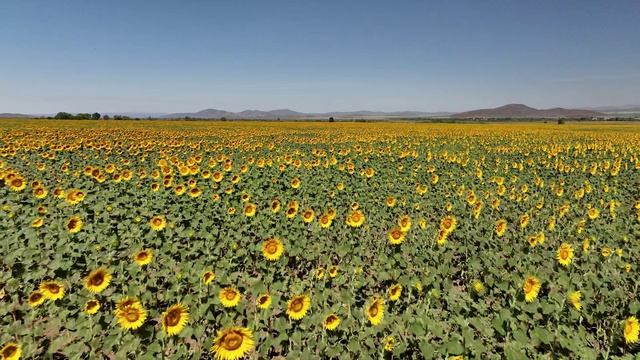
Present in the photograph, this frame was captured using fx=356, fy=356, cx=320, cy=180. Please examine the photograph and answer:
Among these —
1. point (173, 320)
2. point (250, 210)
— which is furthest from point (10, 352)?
point (250, 210)

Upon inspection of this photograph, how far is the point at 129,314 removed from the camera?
3.42 metres

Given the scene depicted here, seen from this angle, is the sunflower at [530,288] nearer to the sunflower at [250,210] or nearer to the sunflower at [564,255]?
the sunflower at [564,255]

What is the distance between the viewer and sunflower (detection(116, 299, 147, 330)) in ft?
11.1

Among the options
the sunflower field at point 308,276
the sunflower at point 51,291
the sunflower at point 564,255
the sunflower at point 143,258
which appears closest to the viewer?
the sunflower field at point 308,276

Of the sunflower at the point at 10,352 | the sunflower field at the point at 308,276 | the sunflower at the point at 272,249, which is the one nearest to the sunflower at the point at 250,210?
the sunflower field at the point at 308,276

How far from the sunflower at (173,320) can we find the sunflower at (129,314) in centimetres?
29

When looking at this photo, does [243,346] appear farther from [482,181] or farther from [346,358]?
[482,181]

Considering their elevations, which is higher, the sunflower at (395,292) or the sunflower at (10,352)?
the sunflower at (10,352)

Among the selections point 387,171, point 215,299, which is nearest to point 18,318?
point 215,299

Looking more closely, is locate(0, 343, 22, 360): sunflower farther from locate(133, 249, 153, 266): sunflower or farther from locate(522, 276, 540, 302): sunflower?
locate(522, 276, 540, 302): sunflower

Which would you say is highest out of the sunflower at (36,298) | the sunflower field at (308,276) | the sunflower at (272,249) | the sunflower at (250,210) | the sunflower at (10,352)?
the sunflower at (250,210)

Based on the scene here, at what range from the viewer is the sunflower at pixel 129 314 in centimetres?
338

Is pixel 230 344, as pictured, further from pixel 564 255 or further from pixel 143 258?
pixel 564 255

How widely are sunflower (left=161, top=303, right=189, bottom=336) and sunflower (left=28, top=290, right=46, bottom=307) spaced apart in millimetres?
1558
